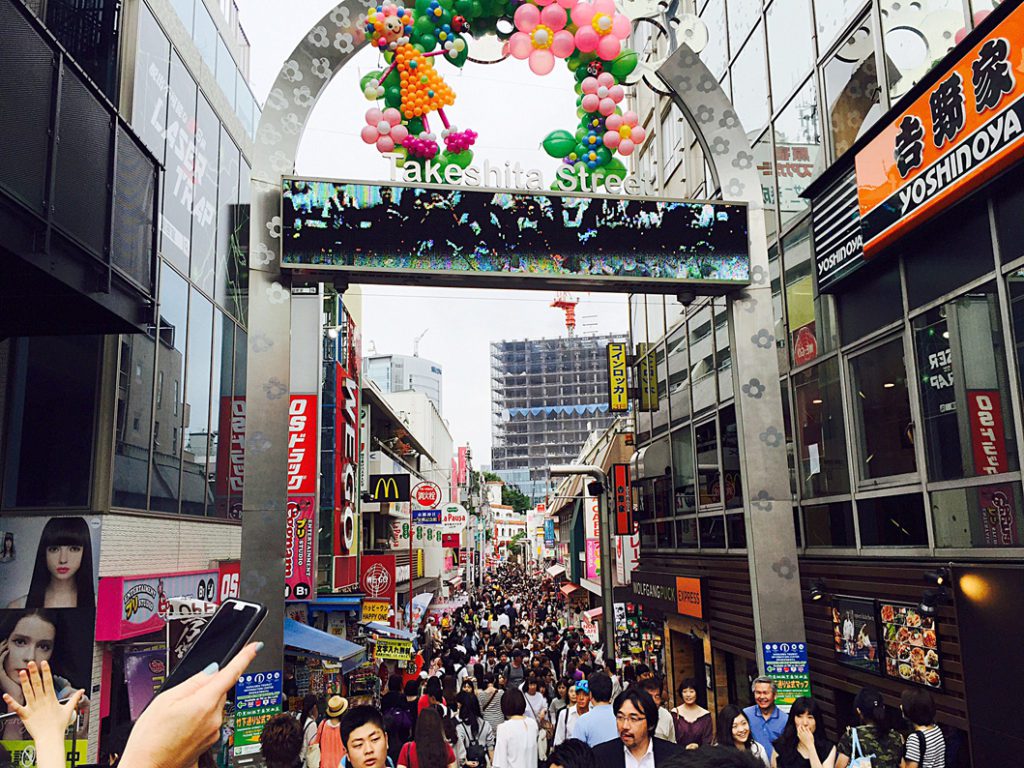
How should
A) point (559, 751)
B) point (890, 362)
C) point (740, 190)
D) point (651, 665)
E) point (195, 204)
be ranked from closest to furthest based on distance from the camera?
1. point (559, 751)
2. point (890, 362)
3. point (740, 190)
4. point (195, 204)
5. point (651, 665)

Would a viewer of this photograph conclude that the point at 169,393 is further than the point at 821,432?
Yes

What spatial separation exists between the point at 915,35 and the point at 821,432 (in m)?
5.39

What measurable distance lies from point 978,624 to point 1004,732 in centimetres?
98

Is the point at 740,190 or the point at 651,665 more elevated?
the point at 740,190

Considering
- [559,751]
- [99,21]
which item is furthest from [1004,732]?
[99,21]

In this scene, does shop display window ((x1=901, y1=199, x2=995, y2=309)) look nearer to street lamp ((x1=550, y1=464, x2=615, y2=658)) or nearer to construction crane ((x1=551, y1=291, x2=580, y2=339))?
street lamp ((x1=550, y1=464, x2=615, y2=658))

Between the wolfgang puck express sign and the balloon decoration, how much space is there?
3283 mm

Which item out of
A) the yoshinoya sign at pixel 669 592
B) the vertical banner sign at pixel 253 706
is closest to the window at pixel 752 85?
the yoshinoya sign at pixel 669 592

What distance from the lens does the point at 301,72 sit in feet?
38.1

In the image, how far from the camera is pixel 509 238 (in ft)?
37.6

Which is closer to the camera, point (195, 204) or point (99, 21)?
point (99, 21)

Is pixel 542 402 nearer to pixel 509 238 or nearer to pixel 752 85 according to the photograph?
pixel 752 85

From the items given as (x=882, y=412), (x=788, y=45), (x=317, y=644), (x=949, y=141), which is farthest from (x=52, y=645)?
(x=788, y=45)

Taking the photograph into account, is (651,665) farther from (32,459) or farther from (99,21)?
(99,21)
